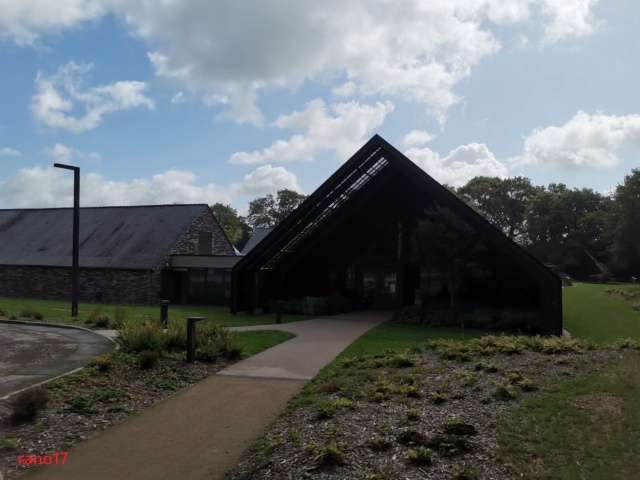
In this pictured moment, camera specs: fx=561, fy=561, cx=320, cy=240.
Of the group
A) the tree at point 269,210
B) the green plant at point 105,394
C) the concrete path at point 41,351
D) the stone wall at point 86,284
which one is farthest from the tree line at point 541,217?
the green plant at point 105,394

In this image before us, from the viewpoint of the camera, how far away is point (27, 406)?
7012 millimetres

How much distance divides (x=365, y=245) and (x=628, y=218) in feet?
118

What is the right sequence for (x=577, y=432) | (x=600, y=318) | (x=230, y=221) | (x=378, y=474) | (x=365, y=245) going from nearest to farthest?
(x=378, y=474)
(x=577, y=432)
(x=600, y=318)
(x=365, y=245)
(x=230, y=221)

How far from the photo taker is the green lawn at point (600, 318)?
63.0 ft

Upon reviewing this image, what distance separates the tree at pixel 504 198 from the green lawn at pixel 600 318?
1825 inches

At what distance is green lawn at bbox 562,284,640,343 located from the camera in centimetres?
1920

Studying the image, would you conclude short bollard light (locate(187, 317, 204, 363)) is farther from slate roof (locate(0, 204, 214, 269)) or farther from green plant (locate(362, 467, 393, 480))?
slate roof (locate(0, 204, 214, 269))

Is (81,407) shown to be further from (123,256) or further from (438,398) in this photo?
(123,256)

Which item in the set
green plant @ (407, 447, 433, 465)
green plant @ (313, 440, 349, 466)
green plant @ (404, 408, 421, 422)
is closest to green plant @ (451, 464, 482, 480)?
green plant @ (407, 447, 433, 465)

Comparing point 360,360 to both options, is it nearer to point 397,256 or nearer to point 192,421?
point 192,421

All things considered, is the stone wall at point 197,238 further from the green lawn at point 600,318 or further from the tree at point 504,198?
the tree at point 504,198

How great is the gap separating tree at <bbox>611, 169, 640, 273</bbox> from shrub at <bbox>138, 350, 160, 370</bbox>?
5216 cm

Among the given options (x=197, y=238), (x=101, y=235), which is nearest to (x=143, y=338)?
(x=197, y=238)

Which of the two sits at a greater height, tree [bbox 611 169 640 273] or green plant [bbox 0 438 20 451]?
tree [bbox 611 169 640 273]
